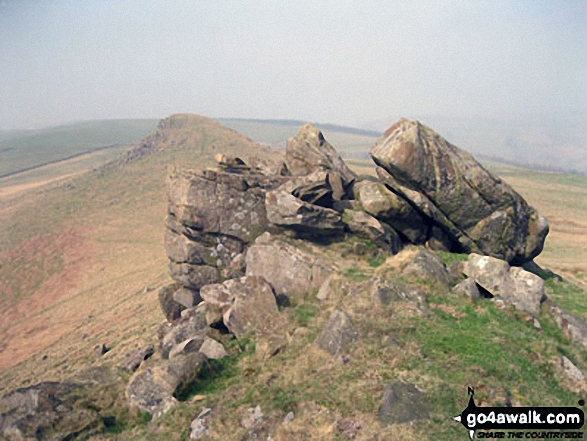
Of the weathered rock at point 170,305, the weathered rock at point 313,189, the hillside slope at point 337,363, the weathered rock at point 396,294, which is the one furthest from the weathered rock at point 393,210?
the weathered rock at point 170,305

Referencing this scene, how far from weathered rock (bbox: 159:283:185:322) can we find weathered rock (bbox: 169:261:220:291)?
175cm

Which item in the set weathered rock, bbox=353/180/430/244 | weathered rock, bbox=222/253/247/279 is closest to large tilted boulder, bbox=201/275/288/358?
weathered rock, bbox=222/253/247/279

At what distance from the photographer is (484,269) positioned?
22469 millimetres

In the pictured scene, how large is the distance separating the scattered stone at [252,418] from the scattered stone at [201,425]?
4.78 feet

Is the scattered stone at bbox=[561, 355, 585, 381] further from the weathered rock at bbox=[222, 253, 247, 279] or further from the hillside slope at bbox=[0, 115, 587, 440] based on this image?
the weathered rock at bbox=[222, 253, 247, 279]

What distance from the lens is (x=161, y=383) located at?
17.2 meters

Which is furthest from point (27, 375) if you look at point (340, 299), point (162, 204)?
point (162, 204)

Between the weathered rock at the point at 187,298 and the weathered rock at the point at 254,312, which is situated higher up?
the weathered rock at the point at 254,312

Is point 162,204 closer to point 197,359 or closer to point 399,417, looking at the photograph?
point 197,359

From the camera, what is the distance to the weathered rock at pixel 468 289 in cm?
2084

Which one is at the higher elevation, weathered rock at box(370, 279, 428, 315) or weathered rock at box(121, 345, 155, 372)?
weathered rock at box(370, 279, 428, 315)

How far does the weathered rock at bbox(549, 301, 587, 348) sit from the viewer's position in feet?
61.5

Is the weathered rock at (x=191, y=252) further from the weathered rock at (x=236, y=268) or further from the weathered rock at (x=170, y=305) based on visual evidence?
the weathered rock at (x=170, y=305)

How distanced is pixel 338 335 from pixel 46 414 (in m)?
12.9
